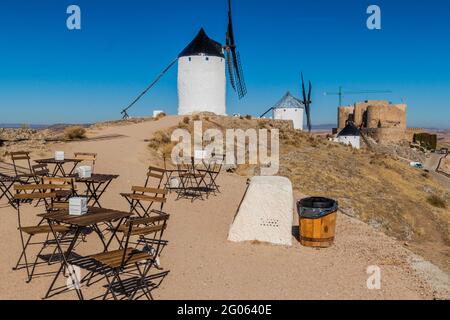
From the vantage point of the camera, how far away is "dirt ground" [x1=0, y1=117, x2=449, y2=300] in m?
5.42

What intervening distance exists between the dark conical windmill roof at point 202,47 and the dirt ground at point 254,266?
2404cm

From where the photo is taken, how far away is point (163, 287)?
18.1 feet

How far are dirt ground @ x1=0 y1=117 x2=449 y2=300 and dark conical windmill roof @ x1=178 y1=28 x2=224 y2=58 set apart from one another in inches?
946

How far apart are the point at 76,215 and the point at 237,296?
7.89ft

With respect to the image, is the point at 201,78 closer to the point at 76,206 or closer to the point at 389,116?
the point at 76,206

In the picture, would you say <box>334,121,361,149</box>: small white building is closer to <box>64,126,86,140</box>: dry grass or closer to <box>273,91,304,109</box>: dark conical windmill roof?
<box>273,91,304,109</box>: dark conical windmill roof

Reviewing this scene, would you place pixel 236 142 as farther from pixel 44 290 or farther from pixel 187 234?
pixel 44 290

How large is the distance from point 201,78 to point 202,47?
249 cm

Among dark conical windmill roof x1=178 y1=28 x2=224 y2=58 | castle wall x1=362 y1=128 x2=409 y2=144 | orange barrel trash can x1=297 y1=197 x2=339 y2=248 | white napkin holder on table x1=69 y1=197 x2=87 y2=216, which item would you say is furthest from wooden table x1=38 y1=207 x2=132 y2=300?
castle wall x1=362 y1=128 x2=409 y2=144

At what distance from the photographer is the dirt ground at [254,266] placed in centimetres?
542

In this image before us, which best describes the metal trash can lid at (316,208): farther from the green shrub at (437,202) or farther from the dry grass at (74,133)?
the dry grass at (74,133)

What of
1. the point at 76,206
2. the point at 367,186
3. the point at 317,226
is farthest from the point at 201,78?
the point at 76,206

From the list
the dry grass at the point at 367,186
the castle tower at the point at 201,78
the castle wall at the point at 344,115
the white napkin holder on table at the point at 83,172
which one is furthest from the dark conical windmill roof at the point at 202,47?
the castle wall at the point at 344,115
